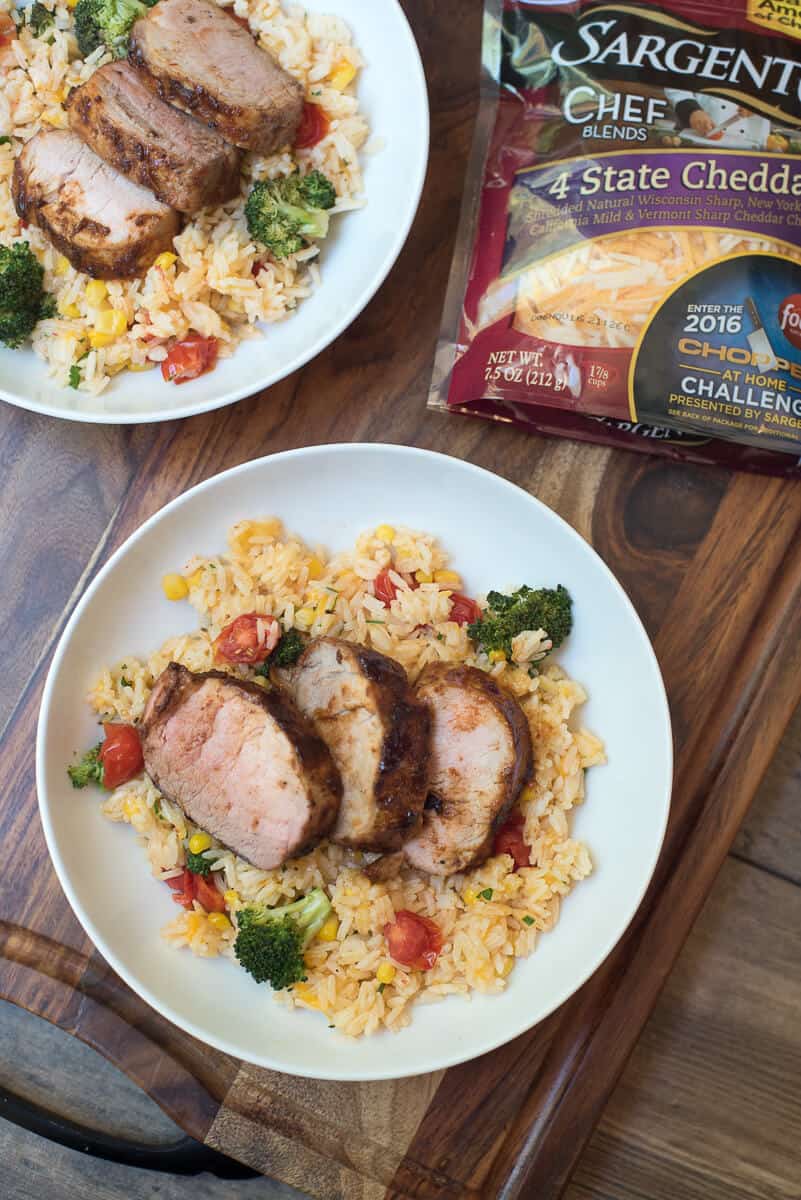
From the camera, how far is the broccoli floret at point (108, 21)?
121 inches

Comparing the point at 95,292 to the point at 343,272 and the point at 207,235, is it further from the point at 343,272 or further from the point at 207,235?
the point at 343,272

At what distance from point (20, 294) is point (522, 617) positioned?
202 centimetres

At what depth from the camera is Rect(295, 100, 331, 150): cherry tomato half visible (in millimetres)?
3119

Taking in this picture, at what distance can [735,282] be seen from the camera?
3020mm

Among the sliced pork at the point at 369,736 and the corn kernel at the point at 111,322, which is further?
the corn kernel at the point at 111,322

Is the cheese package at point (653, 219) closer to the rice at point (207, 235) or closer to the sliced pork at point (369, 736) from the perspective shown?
the rice at point (207, 235)

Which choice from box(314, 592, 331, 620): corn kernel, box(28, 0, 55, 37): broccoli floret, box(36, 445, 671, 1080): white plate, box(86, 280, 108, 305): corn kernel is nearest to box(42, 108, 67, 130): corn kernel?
box(28, 0, 55, 37): broccoli floret

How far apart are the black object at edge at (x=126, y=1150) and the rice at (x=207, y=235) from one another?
318cm

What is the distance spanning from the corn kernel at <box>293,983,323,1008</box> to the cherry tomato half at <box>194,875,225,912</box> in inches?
14.3

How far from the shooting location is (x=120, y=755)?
3.03m

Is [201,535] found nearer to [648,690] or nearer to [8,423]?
[8,423]

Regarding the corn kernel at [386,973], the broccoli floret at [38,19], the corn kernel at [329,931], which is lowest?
the corn kernel at [386,973]

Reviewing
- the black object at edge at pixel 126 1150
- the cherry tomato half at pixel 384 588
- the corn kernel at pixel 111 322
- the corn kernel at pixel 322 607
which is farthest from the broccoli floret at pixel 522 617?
the black object at edge at pixel 126 1150

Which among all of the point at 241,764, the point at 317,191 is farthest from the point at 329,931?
the point at 317,191
